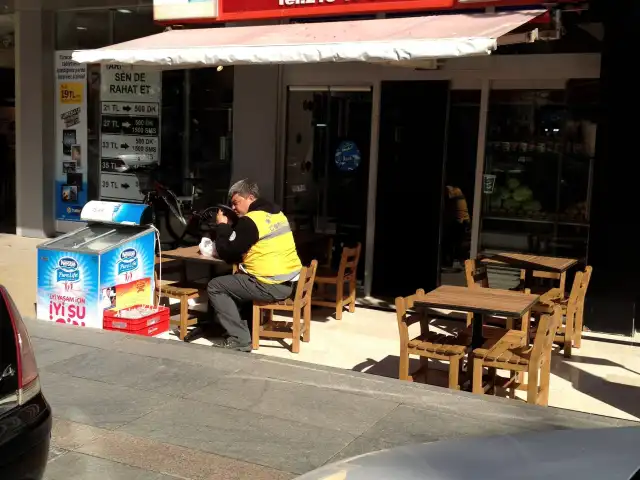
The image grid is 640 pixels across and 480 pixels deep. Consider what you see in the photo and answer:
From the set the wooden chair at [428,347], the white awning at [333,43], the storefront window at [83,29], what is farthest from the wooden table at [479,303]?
the storefront window at [83,29]

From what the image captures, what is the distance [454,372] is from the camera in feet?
18.3

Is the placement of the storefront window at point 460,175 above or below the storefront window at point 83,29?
below

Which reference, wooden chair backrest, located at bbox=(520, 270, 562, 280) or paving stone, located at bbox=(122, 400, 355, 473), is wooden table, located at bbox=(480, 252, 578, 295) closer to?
wooden chair backrest, located at bbox=(520, 270, 562, 280)

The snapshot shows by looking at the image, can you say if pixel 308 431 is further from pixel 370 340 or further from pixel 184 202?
pixel 184 202

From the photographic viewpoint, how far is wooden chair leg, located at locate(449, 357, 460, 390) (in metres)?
5.50

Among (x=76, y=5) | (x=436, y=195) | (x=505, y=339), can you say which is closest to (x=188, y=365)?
(x=505, y=339)

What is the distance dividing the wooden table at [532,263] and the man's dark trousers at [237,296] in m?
2.04

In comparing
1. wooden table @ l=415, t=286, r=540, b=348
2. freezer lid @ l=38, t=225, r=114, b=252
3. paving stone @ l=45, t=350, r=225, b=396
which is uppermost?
freezer lid @ l=38, t=225, r=114, b=252

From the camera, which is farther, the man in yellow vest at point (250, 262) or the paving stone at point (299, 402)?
the man in yellow vest at point (250, 262)

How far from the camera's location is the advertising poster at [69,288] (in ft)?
22.8

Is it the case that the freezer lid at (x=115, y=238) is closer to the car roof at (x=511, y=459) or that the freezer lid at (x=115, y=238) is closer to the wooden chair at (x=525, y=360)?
the wooden chair at (x=525, y=360)

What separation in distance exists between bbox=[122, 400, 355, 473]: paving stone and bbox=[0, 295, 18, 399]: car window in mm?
1480

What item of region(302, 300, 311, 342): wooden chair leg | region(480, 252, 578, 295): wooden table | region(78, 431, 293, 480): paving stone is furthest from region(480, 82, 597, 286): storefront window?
region(78, 431, 293, 480): paving stone

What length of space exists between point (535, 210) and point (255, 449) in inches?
194
